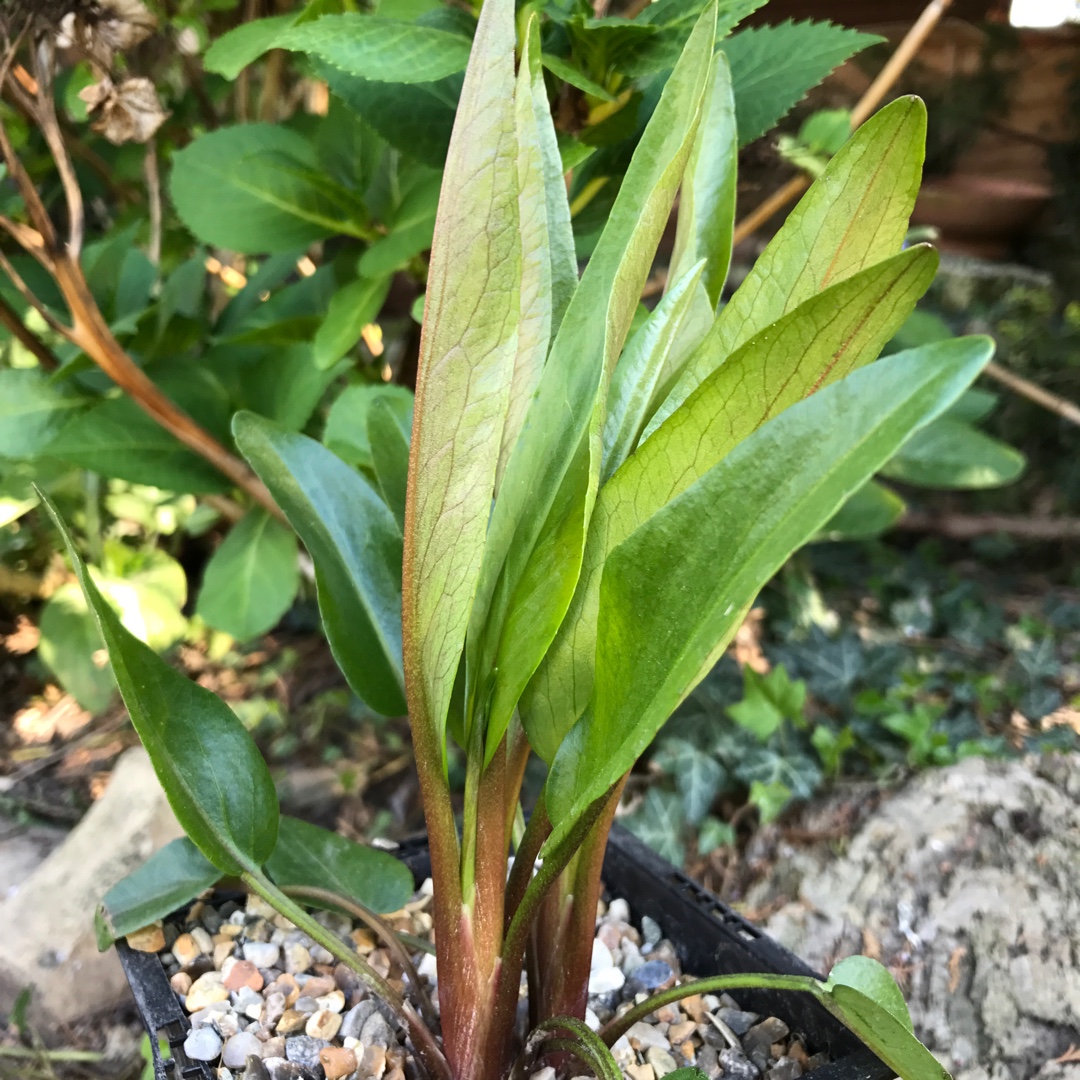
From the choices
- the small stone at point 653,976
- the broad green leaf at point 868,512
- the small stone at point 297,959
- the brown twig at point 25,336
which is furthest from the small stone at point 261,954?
the broad green leaf at point 868,512

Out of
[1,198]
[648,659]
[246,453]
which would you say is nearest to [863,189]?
[648,659]

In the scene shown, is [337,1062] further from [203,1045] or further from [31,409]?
[31,409]

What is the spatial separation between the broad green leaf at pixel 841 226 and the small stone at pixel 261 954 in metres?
0.40

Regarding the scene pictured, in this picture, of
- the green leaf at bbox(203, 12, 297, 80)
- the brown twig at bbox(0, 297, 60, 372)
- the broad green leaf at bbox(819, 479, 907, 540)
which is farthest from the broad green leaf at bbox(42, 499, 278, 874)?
the broad green leaf at bbox(819, 479, 907, 540)

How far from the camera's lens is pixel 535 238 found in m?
0.35

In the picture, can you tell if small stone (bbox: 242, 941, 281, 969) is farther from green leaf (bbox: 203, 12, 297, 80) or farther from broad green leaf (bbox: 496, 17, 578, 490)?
green leaf (bbox: 203, 12, 297, 80)

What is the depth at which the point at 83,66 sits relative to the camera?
73 cm

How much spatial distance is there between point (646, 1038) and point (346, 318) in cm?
54

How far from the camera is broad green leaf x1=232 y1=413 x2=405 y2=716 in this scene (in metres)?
0.44

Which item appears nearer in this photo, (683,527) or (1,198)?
(683,527)

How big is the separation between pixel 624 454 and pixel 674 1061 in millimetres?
315

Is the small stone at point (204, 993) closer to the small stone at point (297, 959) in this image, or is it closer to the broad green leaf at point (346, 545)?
the small stone at point (297, 959)

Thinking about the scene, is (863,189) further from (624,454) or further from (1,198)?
(1,198)

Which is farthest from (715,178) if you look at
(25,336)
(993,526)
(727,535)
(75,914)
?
(993,526)
